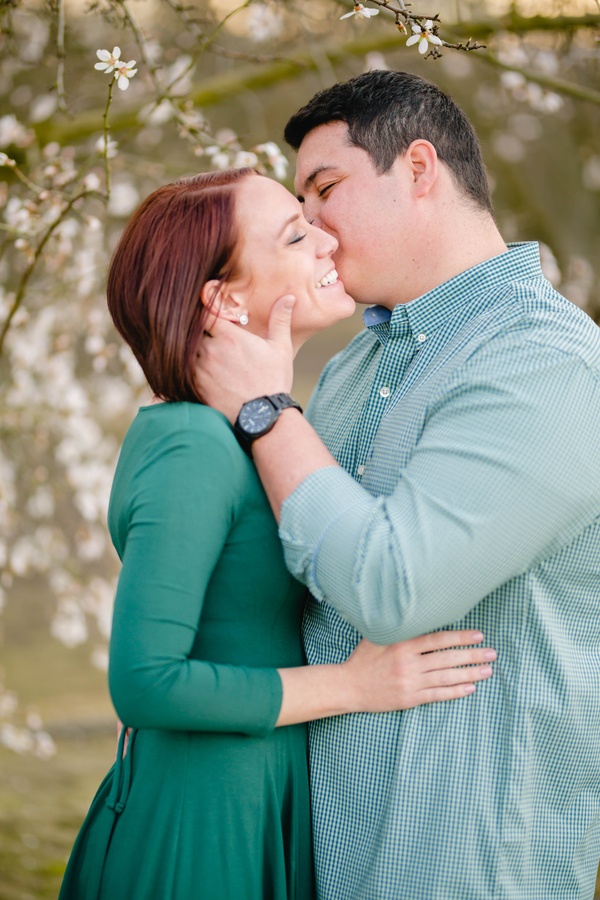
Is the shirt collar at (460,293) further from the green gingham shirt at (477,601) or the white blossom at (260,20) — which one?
the white blossom at (260,20)

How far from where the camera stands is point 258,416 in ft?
5.09

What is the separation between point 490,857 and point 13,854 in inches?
117

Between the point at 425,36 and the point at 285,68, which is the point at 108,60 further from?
the point at 285,68

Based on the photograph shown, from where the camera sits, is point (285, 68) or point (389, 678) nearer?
point (389, 678)

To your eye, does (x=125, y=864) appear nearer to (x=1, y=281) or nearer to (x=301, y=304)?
(x=301, y=304)

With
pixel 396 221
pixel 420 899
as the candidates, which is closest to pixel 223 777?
pixel 420 899

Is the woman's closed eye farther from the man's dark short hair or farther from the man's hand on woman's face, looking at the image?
the man's hand on woman's face

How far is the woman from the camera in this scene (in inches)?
56.8

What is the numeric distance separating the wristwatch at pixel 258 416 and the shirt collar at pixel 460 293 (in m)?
0.39

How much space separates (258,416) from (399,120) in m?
0.81

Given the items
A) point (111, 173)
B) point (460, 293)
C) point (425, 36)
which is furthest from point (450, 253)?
point (111, 173)

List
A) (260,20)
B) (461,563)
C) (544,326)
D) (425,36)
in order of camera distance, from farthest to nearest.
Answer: (260,20), (425,36), (544,326), (461,563)

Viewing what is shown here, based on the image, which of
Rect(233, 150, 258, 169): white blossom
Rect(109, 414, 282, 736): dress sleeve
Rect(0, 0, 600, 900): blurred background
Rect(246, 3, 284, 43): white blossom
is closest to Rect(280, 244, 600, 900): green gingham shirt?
Rect(109, 414, 282, 736): dress sleeve

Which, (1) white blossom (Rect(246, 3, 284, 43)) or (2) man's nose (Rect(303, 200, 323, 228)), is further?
(1) white blossom (Rect(246, 3, 284, 43))
